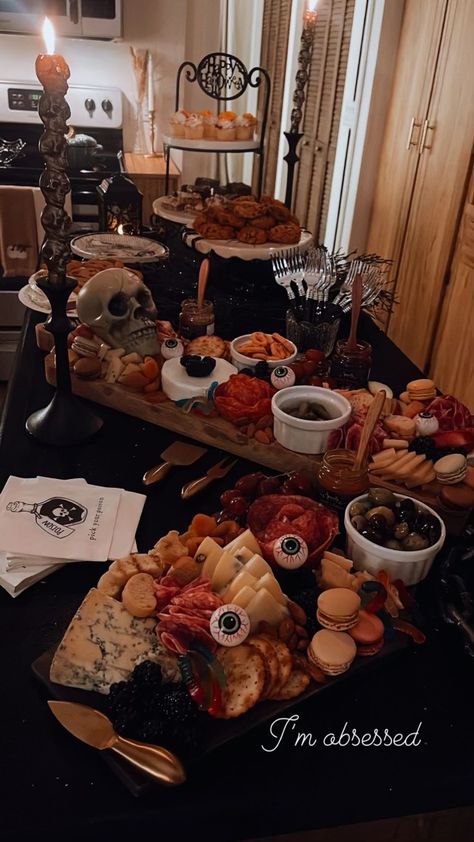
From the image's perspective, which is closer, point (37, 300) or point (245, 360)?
point (245, 360)

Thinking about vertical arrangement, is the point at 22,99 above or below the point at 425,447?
above

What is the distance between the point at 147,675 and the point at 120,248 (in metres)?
1.43

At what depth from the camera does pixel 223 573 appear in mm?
800

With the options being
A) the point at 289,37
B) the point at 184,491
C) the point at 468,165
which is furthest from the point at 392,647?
the point at 289,37

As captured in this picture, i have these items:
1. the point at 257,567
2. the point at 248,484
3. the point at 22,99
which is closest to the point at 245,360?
the point at 248,484

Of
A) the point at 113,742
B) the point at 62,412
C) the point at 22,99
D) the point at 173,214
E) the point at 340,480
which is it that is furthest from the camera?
the point at 22,99

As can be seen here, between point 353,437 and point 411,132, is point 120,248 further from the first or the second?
point 411,132

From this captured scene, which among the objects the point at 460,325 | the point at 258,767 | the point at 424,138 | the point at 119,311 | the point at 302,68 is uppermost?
the point at 302,68

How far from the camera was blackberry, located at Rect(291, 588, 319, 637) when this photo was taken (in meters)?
0.78

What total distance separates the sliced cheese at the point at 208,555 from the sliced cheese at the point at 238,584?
4 cm

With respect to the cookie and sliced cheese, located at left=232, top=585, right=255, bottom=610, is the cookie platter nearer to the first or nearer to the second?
sliced cheese, located at left=232, top=585, right=255, bottom=610

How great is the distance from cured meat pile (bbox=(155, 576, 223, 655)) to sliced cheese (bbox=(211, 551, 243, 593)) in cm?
1

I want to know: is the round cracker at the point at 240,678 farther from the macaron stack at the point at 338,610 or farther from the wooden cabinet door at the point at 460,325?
the wooden cabinet door at the point at 460,325

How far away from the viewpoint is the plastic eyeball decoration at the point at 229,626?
0.72 meters
